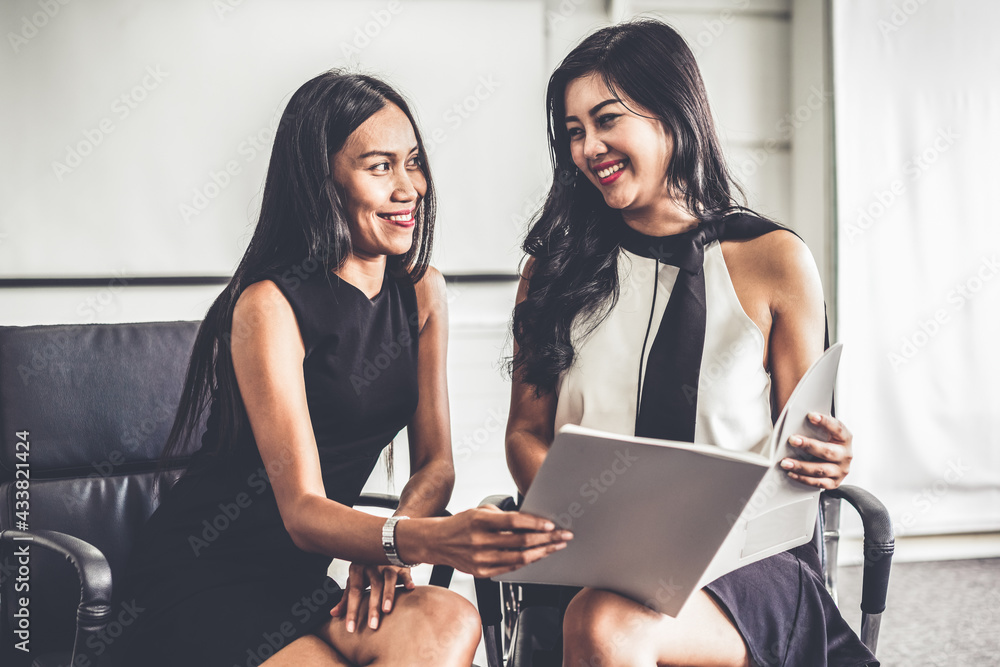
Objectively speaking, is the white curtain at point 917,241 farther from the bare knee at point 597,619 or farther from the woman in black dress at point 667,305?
the bare knee at point 597,619

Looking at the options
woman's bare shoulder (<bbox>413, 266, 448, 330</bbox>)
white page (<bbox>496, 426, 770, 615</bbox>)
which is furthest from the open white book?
woman's bare shoulder (<bbox>413, 266, 448, 330</bbox>)

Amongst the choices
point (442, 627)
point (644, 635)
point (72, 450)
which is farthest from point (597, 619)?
point (72, 450)

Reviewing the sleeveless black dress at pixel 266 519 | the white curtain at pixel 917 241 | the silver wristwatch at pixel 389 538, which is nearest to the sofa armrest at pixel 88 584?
the sleeveless black dress at pixel 266 519

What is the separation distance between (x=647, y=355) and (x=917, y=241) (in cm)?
217

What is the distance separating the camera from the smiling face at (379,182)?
1280 millimetres

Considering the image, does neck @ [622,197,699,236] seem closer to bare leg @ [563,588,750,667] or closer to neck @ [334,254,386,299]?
neck @ [334,254,386,299]

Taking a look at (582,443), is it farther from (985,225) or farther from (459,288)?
(985,225)

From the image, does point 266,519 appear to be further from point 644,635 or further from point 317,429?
point 644,635

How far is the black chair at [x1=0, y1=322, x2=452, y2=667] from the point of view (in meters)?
1.35

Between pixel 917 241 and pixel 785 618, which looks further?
pixel 917 241

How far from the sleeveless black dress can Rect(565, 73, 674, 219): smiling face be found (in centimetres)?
44

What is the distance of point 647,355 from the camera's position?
1.31 metres

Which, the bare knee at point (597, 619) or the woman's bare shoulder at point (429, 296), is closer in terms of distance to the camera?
the bare knee at point (597, 619)

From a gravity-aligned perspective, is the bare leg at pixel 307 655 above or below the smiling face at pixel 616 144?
below
